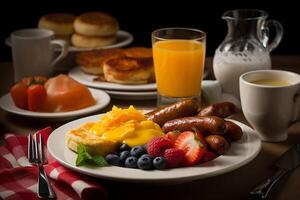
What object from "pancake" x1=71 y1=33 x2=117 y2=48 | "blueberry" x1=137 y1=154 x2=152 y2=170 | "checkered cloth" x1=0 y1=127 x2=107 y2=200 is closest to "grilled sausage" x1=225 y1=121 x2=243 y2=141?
"blueberry" x1=137 y1=154 x2=152 y2=170

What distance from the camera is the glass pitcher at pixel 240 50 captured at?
208cm

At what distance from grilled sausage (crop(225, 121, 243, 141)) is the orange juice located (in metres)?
0.44

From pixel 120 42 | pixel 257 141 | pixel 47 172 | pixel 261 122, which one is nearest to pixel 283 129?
pixel 261 122

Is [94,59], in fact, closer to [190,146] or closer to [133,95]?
[133,95]

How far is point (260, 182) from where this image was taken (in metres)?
1.57

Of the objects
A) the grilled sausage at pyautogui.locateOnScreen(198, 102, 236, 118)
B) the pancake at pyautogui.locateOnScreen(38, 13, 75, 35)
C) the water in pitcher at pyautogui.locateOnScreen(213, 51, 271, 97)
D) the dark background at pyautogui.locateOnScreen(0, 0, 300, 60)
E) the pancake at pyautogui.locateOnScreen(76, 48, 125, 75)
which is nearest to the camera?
the grilled sausage at pyautogui.locateOnScreen(198, 102, 236, 118)

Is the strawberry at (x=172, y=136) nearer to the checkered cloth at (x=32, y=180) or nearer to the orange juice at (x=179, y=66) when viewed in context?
the checkered cloth at (x=32, y=180)

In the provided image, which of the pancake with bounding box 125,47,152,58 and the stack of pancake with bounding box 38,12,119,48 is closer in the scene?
the pancake with bounding box 125,47,152,58

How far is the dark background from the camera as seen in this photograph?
313cm

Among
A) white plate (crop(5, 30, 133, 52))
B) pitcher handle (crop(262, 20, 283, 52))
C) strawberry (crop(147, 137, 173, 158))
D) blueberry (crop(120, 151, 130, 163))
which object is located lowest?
white plate (crop(5, 30, 133, 52))

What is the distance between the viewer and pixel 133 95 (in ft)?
7.13

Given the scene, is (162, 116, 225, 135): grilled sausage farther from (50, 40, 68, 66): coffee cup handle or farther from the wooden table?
(50, 40, 68, 66): coffee cup handle

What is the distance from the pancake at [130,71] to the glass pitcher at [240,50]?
0.84 ft

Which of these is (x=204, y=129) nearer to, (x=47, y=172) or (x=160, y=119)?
(x=160, y=119)
